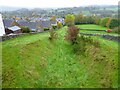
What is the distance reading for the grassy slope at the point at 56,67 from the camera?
1689 centimetres

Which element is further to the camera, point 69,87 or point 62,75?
point 62,75

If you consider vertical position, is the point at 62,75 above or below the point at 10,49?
below

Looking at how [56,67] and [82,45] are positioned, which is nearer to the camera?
[56,67]

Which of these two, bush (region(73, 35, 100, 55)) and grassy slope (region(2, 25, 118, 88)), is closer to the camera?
grassy slope (region(2, 25, 118, 88))

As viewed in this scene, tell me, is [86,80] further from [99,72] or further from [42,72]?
[42,72]

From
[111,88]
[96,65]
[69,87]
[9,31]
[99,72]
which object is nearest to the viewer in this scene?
[111,88]

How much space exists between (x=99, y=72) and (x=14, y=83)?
21.2 feet

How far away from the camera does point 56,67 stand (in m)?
20.5

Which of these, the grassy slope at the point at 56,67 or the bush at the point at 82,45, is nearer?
the grassy slope at the point at 56,67

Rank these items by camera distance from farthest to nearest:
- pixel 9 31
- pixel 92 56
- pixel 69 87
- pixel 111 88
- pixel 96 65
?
pixel 9 31, pixel 92 56, pixel 96 65, pixel 69 87, pixel 111 88

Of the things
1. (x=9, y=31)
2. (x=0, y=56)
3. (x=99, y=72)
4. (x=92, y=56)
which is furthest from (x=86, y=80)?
(x=9, y=31)

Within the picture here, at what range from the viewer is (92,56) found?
72.5 ft

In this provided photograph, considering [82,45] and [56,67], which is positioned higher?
[82,45]

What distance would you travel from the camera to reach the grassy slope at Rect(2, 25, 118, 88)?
16891 millimetres
